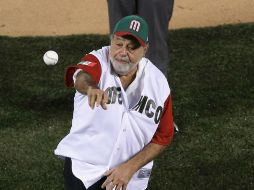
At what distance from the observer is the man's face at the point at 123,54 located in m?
3.28

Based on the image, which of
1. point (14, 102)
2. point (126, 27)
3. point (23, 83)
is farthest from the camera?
point (23, 83)

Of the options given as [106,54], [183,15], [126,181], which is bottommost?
[183,15]

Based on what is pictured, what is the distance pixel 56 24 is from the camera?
962cm

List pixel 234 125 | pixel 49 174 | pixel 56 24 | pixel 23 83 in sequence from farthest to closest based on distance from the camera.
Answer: pixel 56 24, pixel 23 83, pixel 234 125, pixel 49 174

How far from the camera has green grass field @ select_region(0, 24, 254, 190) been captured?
5.50m

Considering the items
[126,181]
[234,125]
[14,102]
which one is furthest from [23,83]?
[126,181]

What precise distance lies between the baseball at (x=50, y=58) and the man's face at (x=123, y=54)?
4455 mm

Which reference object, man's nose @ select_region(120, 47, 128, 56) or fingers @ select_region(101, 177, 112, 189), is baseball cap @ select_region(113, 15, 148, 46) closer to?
man's nose @ select_region(120, 47, 128, 56)

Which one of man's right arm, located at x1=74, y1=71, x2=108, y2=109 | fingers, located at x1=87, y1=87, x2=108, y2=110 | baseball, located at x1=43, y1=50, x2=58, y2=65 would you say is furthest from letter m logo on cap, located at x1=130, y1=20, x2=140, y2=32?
baseball, located at x1=43, y1=50, x2=58, y2=65

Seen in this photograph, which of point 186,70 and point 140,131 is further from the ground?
point 140,131

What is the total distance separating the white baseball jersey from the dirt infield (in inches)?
233

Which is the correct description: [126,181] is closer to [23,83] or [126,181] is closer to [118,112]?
[118,112]

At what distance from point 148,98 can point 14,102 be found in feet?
12.3

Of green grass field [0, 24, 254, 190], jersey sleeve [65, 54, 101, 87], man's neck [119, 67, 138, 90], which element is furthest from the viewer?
green grass field [0, 24, 254, 190]
